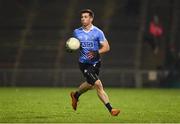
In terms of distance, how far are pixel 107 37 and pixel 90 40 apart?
69.1ft

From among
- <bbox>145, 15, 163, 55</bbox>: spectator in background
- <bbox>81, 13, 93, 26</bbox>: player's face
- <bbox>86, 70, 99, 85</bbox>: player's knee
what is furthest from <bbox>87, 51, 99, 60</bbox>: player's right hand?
<bbox>145, 15, 163, 55</bbox>: spectator in background

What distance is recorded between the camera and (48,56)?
3341 centimetres

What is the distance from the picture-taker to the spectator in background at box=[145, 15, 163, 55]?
3291 centimetres

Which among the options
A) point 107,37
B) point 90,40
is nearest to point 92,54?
point 90,40

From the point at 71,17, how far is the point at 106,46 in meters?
23.4

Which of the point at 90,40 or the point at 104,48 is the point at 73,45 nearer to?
the point at 90,40

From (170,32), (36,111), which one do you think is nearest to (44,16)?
(170,32)

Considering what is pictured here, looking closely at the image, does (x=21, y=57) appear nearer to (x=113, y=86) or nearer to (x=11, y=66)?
(x=11, y=66)

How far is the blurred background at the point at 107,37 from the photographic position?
30.1 m

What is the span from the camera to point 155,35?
32969mm

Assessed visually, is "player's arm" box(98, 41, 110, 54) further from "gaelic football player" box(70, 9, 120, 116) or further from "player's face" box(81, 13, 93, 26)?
"player's face" box(81, 13, 93, 26)

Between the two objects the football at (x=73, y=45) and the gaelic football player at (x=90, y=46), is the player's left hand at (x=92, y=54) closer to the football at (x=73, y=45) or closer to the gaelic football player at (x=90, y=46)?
the gaelic football player at (x=90, y=46)

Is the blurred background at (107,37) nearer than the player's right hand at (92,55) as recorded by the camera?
No

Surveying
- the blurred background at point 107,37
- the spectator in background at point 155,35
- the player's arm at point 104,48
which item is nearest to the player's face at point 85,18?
the player's arm at point 104,48
